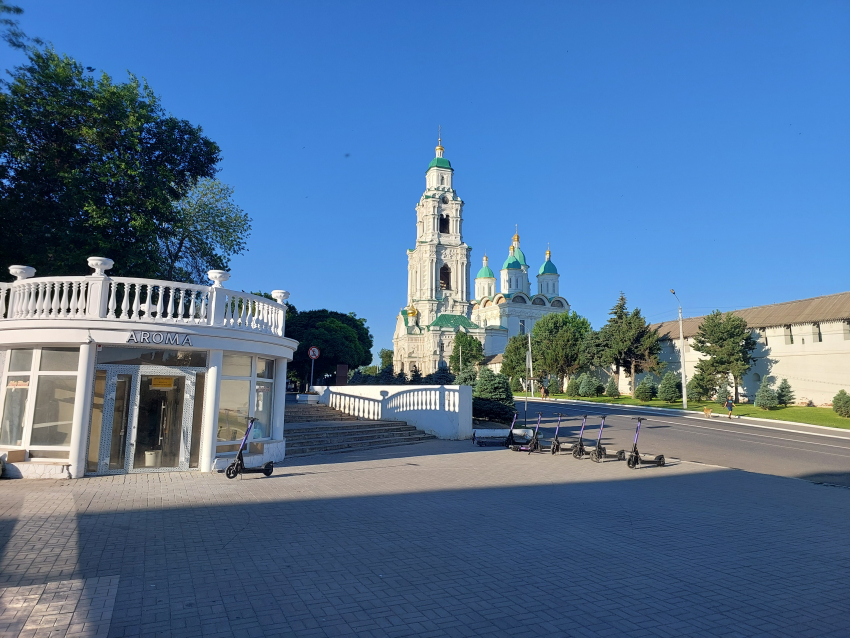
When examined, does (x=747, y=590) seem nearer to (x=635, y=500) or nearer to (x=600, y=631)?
(x=600, y=631)

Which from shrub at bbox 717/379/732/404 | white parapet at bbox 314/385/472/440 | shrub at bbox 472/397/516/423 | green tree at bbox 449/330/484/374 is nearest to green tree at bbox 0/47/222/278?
white parapet at bbox 314/385/472/440

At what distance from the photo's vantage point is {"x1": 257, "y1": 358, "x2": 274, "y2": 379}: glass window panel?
559 inches

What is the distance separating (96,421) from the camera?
1204cm

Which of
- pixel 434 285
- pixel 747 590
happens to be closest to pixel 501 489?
pixel 747 590

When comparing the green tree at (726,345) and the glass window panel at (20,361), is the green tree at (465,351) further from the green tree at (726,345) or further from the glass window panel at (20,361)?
the glass window panel at (20,361)

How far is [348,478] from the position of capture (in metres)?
12.3

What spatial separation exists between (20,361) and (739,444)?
23759 millimetres

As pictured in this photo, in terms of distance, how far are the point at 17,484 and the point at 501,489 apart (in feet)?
31.0

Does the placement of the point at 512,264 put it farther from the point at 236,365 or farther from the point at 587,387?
the point at 236,365

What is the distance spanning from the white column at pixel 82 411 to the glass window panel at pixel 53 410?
0.80ft

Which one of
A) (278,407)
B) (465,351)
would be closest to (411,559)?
(278,407)

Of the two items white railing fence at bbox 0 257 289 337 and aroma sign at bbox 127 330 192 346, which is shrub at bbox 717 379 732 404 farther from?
aroma sign at bbox 127 330 192 346

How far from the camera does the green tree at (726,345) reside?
154ft

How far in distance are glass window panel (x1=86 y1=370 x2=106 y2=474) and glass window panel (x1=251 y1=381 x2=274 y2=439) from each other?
3.30m
